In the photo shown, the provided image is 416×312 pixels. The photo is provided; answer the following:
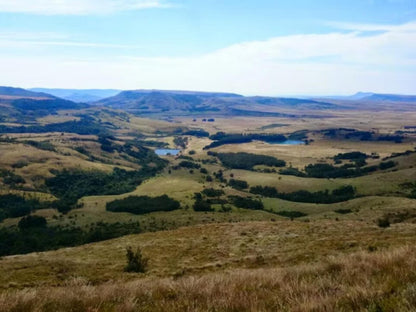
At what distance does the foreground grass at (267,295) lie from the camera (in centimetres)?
A: 685

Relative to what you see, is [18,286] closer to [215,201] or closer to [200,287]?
[200,287]

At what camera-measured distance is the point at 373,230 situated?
31.8 meters

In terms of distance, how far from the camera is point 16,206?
109m

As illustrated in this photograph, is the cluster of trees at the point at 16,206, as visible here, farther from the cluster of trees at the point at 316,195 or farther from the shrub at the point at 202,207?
the cluster of trees at the point at 316,195

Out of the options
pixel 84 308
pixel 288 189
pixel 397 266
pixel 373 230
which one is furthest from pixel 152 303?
pixel 288 189

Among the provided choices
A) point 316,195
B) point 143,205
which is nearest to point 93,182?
point 143,205

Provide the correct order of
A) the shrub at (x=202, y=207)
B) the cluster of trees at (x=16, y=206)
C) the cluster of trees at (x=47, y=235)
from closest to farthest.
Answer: the cluster of trees at (x=47, y=235) → the shrub at (x=202, y=207) → the cluster of trees at (x=16, y=206)

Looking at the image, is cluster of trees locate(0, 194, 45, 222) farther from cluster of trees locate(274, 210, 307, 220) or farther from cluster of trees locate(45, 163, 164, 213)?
cluster of trees locate(274, 210, 307, 220)

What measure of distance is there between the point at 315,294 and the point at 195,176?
151 metres

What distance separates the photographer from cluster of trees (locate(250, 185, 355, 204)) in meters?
111

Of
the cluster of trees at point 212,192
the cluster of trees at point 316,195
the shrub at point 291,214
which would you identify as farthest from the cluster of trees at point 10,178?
the shrub at point 291,214

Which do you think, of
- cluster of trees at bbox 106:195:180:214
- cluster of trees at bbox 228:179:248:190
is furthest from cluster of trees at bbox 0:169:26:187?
cluster of trees at bbox 228:179:248:190

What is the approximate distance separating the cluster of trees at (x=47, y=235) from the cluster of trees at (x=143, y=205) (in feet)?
55.8

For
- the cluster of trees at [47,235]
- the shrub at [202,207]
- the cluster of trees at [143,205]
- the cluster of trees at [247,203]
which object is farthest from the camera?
the cluster of trees at [247,203]
